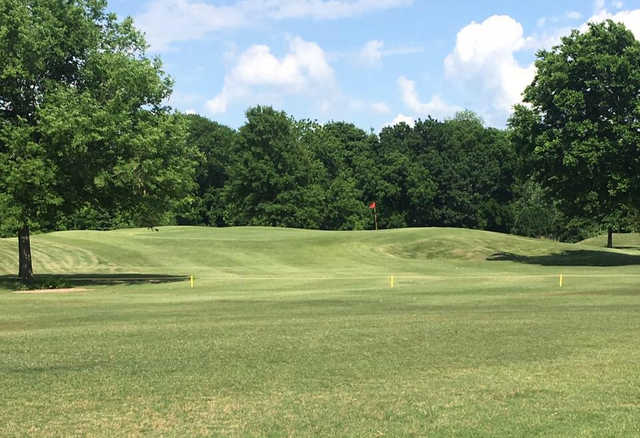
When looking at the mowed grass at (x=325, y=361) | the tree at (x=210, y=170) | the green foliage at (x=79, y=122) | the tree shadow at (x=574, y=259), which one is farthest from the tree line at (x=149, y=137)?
the tree at (x=210, y=170)

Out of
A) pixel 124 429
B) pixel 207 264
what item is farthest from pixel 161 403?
pixel 207 264

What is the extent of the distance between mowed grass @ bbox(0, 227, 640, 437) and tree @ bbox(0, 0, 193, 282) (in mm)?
5583

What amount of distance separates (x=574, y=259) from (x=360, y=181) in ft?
217

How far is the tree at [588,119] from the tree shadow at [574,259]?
504 cm

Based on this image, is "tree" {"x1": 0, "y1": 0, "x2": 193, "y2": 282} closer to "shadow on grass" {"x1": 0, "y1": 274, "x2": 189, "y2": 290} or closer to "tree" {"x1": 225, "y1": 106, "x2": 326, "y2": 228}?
"shadow on grass" {"x1": 0, "y1": 274, "x2": 189, "y2": 290}

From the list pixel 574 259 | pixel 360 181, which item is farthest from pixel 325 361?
pixel 360 181

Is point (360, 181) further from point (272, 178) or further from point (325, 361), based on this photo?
point (325, 361)

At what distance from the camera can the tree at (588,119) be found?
55.3 m

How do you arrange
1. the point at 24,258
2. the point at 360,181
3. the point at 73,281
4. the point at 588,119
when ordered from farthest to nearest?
the point at 360,181 → the point at 588,119 → the point at 73,281 → the point at 24,258

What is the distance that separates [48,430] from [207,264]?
49.5m

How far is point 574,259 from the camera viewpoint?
65.5 metres

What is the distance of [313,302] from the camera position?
28438 millimetres

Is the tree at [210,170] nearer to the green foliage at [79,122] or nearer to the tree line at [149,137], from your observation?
the tree line at [149,137]

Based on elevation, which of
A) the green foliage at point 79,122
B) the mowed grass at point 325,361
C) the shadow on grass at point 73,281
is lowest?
the shadow on grass at point 73,281
